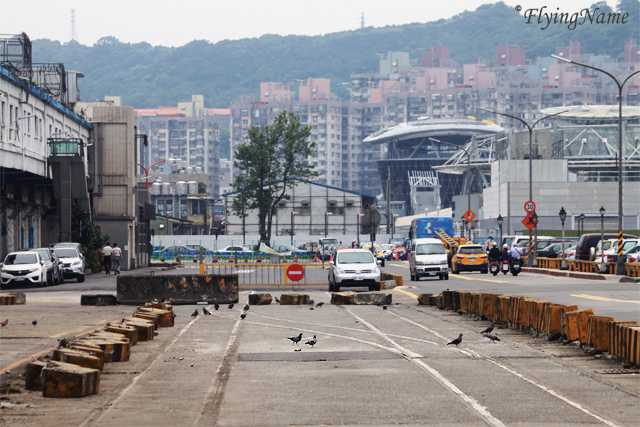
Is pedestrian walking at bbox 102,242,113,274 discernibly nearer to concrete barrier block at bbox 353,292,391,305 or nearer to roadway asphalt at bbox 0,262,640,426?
concrete barrier block at bbox 353,292,391,305

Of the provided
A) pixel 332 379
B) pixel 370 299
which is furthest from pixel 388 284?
pixel 332 379

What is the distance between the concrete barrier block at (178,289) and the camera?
27.5m

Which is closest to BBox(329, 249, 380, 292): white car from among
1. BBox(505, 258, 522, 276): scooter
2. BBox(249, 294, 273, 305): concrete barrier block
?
BBox(249, 294, 273, 305): concrete barrier block

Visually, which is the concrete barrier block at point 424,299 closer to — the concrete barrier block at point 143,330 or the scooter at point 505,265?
the concrete barrier block at point 143,330

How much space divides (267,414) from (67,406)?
2170 mm

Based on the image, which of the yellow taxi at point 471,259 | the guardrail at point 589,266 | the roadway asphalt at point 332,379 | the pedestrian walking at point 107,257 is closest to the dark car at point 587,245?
the guardrail at point 589,266

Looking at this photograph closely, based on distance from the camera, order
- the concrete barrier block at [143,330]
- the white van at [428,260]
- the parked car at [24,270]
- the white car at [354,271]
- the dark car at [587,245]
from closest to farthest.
→ the concrete barrier block at [143,330] → the white car at [354,271] → the parked car at [24,270] → the white van at [428,260] → the dark car at [587,245]

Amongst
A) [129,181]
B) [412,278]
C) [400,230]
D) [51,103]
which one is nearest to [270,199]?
[129,181]

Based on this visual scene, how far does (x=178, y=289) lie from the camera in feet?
91.7

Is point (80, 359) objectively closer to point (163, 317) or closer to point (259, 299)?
point (163, 317)

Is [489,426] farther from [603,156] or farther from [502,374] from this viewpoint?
[603,156]

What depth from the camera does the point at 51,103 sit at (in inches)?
2196

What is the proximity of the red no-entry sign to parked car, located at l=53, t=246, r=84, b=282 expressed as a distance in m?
11.8

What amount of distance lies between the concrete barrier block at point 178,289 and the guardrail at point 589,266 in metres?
19.6
